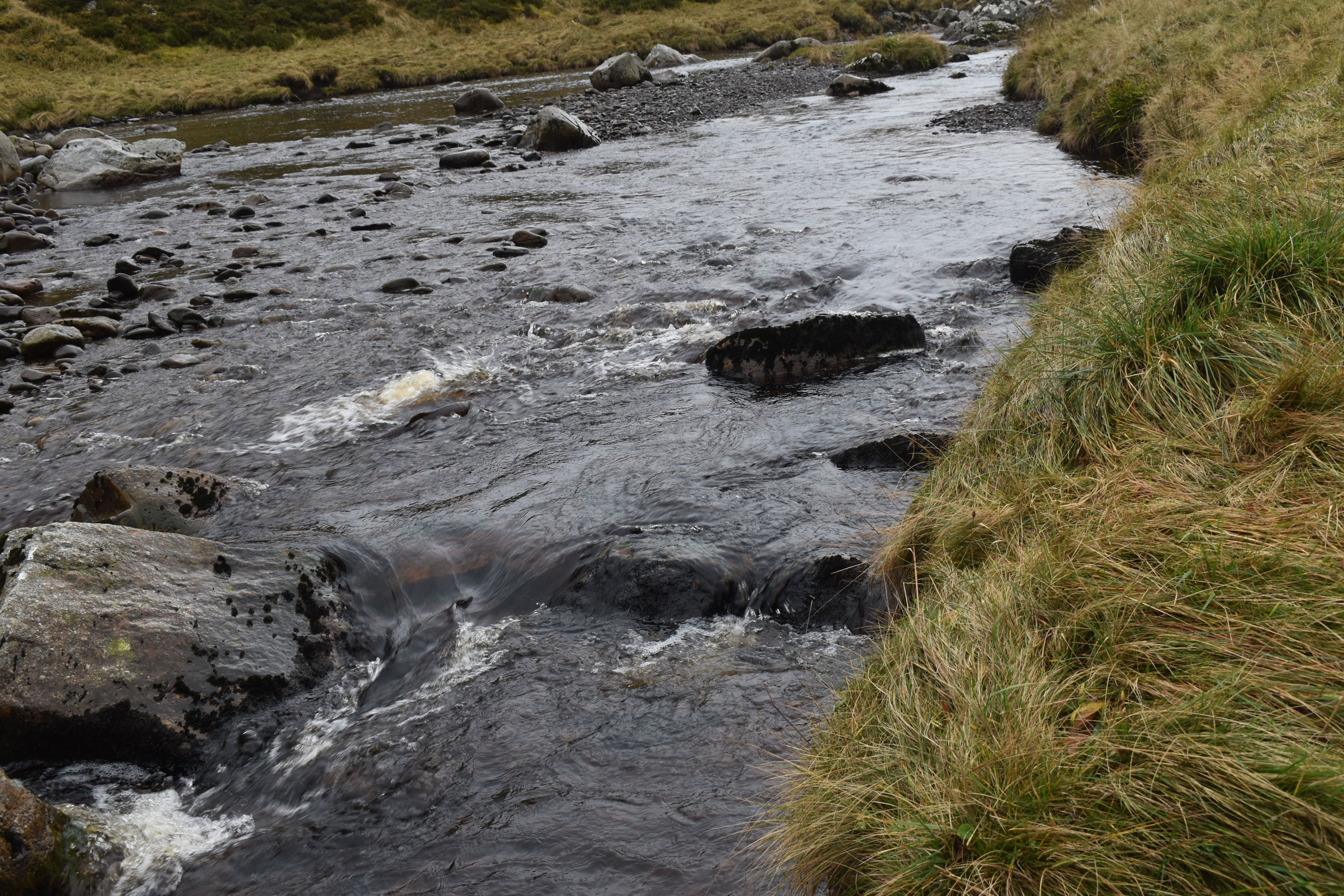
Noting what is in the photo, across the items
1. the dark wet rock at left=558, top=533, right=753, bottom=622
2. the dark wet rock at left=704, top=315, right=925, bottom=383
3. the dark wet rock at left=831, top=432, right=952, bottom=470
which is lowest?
the dark wet rock at left=558, top=533, right=753, bottom=622

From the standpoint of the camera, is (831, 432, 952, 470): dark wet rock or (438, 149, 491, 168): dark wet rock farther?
(438, 149, 491, 168): dark wet rock

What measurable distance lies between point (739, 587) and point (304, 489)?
3566 millimetres

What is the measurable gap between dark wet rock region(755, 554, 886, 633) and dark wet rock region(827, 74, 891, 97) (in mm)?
25107

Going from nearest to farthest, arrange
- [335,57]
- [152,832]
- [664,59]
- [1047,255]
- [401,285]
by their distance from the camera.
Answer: [152,832] → [1047,255] → [401,285] → [664,59] → [335,57]

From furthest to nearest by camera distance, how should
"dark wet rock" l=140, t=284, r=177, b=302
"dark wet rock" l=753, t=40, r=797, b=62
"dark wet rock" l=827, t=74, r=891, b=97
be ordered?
"dark wet rock" l=753, t=40, r=797, b=62
"dark wet rock" l=827, t=74, r=891, b=97
"dark wet rock" l=140, t=284, r=177, b=302

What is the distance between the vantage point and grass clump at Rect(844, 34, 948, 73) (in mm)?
31297

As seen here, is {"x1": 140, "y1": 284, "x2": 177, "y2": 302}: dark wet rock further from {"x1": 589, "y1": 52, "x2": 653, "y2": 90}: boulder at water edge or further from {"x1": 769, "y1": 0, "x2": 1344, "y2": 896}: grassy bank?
{"x1": 589, "y1": 52, "x2": 653, "y2": 90}: boulder at water edge

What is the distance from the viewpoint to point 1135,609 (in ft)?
9.03

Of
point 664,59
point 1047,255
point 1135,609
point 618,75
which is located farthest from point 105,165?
point 664,59

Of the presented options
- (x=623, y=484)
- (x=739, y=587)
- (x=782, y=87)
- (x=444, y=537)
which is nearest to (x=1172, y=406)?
(x=739, y=587)

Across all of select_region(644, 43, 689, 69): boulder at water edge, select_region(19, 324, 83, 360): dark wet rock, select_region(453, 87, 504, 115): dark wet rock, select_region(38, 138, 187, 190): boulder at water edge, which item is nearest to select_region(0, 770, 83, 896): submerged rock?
select_region(19, 324, 83, 360): dark wet rock

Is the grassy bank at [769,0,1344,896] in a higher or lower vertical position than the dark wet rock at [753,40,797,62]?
lower

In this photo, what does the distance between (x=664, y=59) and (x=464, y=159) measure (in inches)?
951

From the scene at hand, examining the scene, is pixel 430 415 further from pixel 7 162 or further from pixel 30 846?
pixel 7 162
